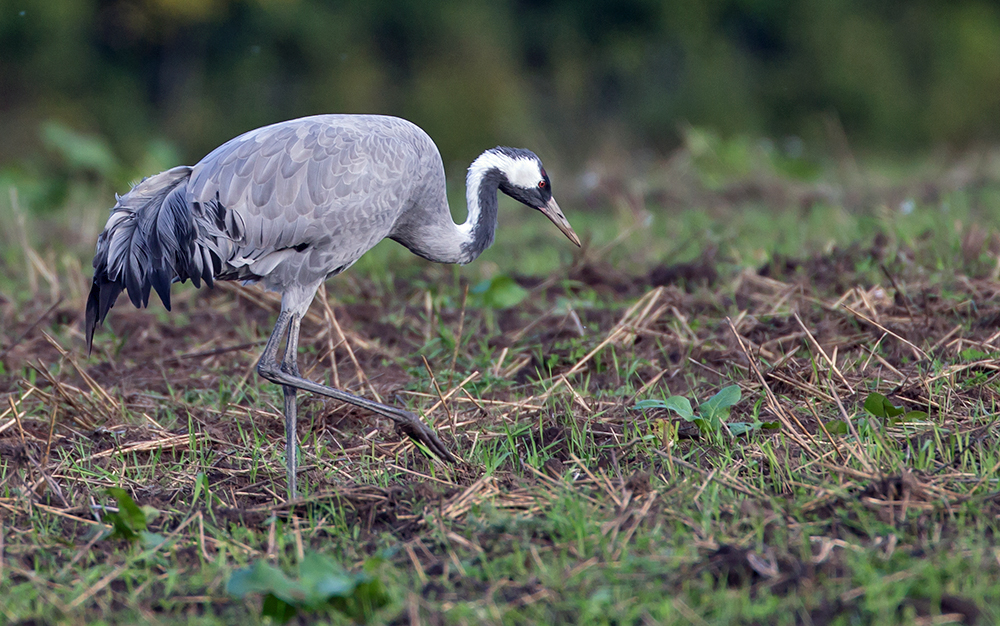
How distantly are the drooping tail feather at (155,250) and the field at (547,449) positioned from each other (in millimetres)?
374

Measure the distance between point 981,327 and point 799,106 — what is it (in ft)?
36.2

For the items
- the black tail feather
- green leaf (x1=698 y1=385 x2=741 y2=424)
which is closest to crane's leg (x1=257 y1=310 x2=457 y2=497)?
the black tail feather

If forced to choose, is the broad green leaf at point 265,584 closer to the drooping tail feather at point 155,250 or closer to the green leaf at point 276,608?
the green leaf at point 276,608

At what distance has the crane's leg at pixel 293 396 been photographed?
134 inches

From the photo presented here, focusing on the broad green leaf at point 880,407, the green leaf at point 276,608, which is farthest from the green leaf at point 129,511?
the broad green leaf at point 880,407

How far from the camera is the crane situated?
3670 millimetres

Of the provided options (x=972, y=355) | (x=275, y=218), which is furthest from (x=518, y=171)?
(x=972, y=355)

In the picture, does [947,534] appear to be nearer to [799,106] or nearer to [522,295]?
[522,295]

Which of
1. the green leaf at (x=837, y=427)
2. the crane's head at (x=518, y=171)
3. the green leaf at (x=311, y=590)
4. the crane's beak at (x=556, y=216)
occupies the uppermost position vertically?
the crane's head at (x=518, y=171)

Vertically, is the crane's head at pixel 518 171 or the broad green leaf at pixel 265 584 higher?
the crane's head at pixel 518 171

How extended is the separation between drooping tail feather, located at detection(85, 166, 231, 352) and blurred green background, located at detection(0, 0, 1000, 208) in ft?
30.6

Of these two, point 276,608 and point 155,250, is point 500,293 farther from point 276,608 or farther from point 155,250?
point 276,608

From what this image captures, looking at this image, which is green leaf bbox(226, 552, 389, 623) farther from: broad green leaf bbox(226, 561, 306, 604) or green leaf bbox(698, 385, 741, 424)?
green leaf bbox(698, 385, 741, 424)

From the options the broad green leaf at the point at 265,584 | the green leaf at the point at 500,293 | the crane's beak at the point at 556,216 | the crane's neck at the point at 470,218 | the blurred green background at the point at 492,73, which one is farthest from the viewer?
the blurred green background at the point at 492,73
